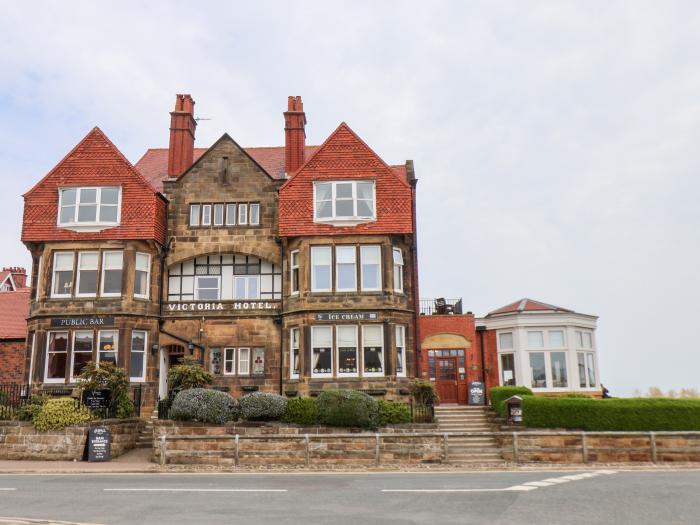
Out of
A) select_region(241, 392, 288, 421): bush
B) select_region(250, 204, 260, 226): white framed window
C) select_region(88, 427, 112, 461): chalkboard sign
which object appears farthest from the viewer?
select_region(250, 204, 260, 226): white framed window

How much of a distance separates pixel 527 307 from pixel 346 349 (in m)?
10.9

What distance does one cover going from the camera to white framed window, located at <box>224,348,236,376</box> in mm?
28859

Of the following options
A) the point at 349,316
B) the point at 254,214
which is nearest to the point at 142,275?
the point at 254,214

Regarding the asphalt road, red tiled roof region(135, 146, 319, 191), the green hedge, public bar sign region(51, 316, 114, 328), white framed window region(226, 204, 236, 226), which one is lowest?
the asphalt road

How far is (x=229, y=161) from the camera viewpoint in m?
30.4

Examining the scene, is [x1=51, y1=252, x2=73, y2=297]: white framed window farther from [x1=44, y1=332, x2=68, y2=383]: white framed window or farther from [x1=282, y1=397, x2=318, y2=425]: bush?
[x1=282, y1=397, x2=318, y2=425]: bush

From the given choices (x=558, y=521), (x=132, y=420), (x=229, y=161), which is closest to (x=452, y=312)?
(x=229, y=161)

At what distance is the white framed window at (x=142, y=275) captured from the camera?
28445 millimetres

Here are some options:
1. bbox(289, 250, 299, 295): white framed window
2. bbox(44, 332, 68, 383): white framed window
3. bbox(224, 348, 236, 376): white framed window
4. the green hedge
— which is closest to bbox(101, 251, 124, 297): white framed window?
bbox(44, 332, 68, 383): white framed window

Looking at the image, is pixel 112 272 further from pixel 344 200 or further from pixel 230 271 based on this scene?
pixel 344 200

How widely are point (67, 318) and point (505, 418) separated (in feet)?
61.5

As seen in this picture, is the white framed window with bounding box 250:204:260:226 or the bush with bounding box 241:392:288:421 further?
the white framed window with bounding box 250:204:260:226

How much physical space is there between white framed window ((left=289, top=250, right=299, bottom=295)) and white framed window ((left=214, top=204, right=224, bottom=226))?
3.85 metres

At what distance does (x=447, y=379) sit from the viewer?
31891mm
